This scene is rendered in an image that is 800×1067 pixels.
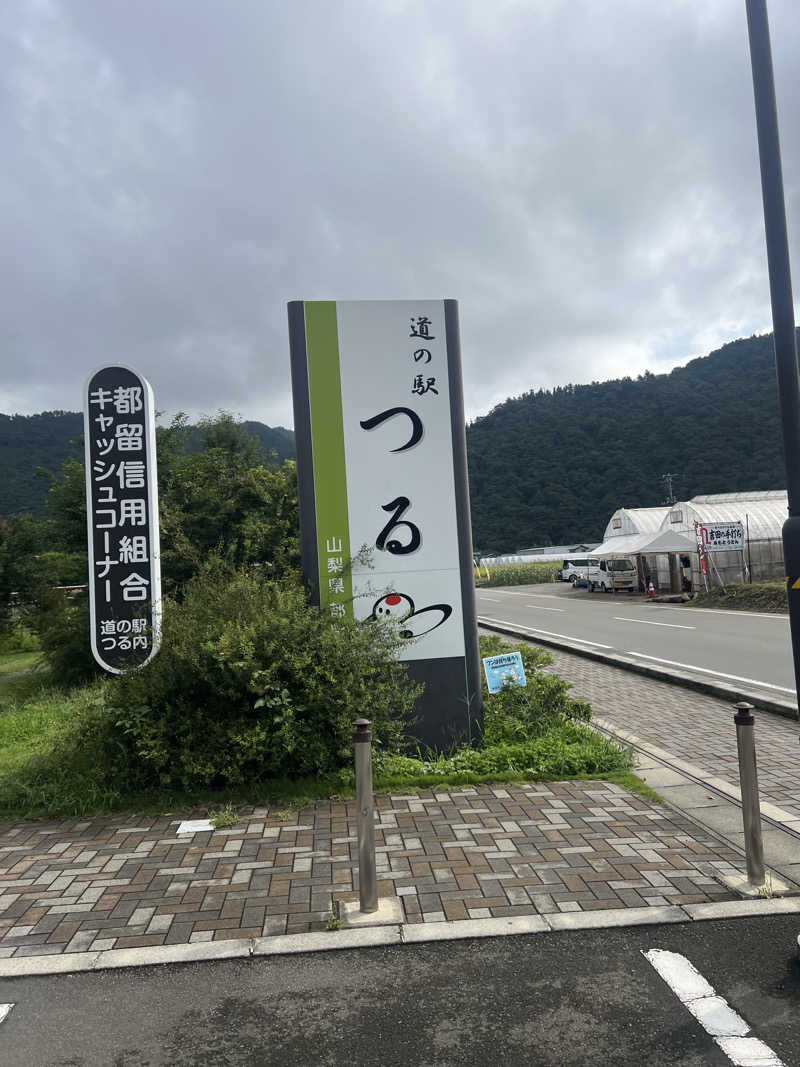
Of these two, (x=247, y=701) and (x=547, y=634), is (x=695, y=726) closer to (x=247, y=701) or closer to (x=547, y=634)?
(x=247, y=701)

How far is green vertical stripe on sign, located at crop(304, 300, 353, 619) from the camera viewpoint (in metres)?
6.63

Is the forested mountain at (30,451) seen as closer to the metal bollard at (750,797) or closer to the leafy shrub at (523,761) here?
the leafy shrub at (523,761)

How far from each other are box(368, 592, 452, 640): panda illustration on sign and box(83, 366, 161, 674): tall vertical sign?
1964mm

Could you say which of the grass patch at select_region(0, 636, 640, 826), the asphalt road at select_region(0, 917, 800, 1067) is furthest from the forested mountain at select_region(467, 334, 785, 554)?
the asphalt road at select_region(0, 917, 800, 1067)

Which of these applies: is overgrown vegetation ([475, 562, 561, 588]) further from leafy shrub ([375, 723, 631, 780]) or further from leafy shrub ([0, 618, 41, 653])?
leafy shrub ([375, 723, 631, 780])

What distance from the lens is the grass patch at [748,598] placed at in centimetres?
2366

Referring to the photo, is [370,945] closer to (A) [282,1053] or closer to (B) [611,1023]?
(A) [282,1053]

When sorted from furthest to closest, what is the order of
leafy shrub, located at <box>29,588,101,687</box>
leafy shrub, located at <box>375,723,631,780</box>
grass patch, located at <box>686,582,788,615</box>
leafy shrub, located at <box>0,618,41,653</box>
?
grass patch, located at <box>686,582,788,615</box> < leafy shrub, located at <box>0,618,41,653</box> < leafy shrub, located at <box>29,588,101,687</box> < leafy shrub, located at <box>375,723,631,780</box>

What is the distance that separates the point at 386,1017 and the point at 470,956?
0.55 meters

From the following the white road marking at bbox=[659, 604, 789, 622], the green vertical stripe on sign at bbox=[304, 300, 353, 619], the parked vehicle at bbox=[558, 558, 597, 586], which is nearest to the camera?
the green vertical stripe on sign at bbox=[304, 300, 353, 619]

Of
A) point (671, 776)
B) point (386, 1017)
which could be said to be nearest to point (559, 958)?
point (386, 1017)

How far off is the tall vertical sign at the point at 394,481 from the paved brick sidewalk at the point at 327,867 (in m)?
1.54

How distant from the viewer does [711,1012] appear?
2896mm

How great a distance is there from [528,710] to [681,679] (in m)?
4.72
